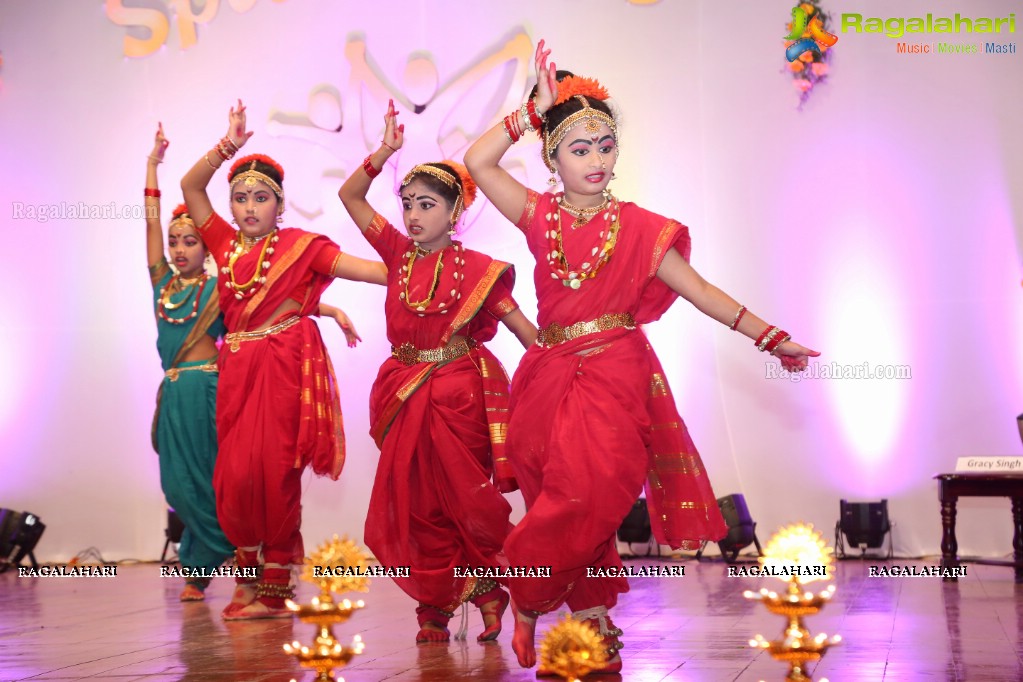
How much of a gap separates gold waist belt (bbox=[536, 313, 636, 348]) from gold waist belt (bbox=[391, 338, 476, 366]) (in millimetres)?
764

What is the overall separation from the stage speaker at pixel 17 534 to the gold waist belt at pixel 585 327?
477 centimetres

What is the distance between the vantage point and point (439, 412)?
3887 mm

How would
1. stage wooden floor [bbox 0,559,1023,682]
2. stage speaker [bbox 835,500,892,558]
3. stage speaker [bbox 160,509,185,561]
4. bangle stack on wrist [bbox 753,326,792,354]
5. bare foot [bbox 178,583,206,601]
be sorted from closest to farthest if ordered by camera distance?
stage wooden floor [bbox 0,559,1023,682] → bangle stack on wrist [bbox 753,326,792,354] → bare foot [bbox 178,583,206,601] → stage speaker [bbox 835,500,892,558] → stage speaker [bbox 160,509,185,561]

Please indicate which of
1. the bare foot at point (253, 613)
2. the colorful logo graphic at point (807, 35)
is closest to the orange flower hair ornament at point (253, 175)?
the bare foot at point (253, 613)

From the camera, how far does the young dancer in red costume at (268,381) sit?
14.4 feet

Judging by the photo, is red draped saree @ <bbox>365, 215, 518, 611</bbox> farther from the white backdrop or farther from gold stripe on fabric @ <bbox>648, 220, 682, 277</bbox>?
the white backdrop

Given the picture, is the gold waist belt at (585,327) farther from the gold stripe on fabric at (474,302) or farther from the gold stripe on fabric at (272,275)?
the gold stripe on fabric at (272,275)

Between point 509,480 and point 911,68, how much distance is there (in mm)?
4182

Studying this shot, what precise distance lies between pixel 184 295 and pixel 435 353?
72.6 inches

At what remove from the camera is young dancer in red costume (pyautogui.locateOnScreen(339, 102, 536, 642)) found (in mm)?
3832

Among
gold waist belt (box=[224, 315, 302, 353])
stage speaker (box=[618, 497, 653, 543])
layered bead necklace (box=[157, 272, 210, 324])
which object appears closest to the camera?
gold waist belt (box=[224, 315, 302, 353])

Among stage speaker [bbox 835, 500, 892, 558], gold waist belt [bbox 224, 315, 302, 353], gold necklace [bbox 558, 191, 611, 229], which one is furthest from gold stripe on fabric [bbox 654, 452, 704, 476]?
stage speaker [bbox 835, 500, 892, 558]

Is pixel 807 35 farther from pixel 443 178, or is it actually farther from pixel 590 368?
pixel 590 368

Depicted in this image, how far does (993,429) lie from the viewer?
21.3ft
